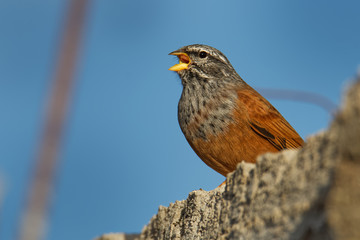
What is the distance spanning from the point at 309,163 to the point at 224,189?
3.27 ft

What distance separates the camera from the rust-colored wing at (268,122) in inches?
190

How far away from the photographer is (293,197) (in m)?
1.83

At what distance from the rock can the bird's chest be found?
60.5 inches

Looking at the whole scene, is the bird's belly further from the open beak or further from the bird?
the open beak

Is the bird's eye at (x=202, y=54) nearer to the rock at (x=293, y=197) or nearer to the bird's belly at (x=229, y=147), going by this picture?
the bird's belly at (x=229, y=147)

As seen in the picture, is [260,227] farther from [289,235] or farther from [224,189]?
[224,189]

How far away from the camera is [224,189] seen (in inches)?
109

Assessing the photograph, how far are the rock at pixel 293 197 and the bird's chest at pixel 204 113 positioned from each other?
154 cm

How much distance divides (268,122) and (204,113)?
718 mm

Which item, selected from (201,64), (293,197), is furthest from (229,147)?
(293,197)

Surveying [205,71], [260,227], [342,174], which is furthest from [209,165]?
[342,174]

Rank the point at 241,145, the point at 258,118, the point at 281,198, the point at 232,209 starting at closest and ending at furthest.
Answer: the point at 281,198 < the point at 232,209 < the point at 241,145 < the point at 258,118

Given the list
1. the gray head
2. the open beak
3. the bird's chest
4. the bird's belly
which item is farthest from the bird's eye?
the bird's belly

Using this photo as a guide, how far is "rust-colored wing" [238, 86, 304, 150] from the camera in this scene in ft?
15.8
